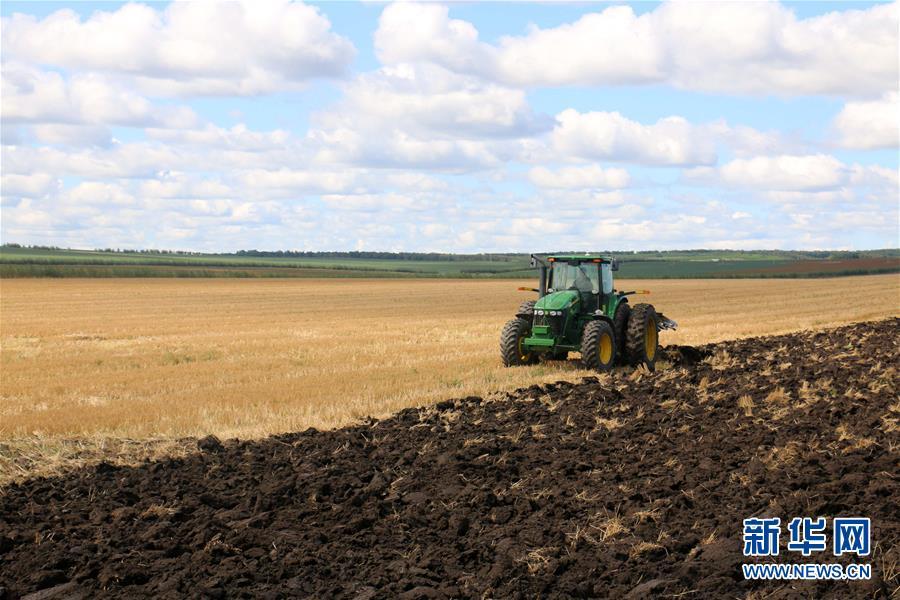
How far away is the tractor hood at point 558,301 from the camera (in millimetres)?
18297

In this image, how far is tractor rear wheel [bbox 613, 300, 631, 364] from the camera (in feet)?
62.3

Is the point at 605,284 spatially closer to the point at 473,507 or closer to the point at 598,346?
the point at 598,346

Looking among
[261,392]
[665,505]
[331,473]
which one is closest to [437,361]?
[261,392]

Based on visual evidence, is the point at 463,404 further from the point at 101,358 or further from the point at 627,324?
the point at 101,358

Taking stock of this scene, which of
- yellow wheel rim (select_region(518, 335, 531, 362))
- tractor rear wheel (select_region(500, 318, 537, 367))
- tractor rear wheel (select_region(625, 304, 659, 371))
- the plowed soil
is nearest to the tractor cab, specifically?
tractor rear wheel (select_region(625, 304, 659, 371))

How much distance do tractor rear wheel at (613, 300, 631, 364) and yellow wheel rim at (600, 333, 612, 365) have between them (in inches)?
25.0

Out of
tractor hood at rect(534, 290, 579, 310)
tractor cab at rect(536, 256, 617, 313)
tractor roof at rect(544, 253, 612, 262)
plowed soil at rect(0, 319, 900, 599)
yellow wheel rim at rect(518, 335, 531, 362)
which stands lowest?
plowed soil at rect(0, 319, 900, 599)

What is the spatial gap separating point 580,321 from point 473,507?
1044cm

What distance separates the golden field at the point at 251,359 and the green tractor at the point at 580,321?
51cm

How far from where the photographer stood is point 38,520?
8.42 meters

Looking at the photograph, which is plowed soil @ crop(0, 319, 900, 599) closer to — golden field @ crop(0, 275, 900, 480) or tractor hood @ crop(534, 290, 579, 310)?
golden field @ crop(0, 275, 900, 480)

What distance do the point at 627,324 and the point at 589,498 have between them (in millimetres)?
10639

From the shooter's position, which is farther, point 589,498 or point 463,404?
point 463,404

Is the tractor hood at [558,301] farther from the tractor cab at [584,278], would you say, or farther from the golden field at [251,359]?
the golden field at [251,359]
